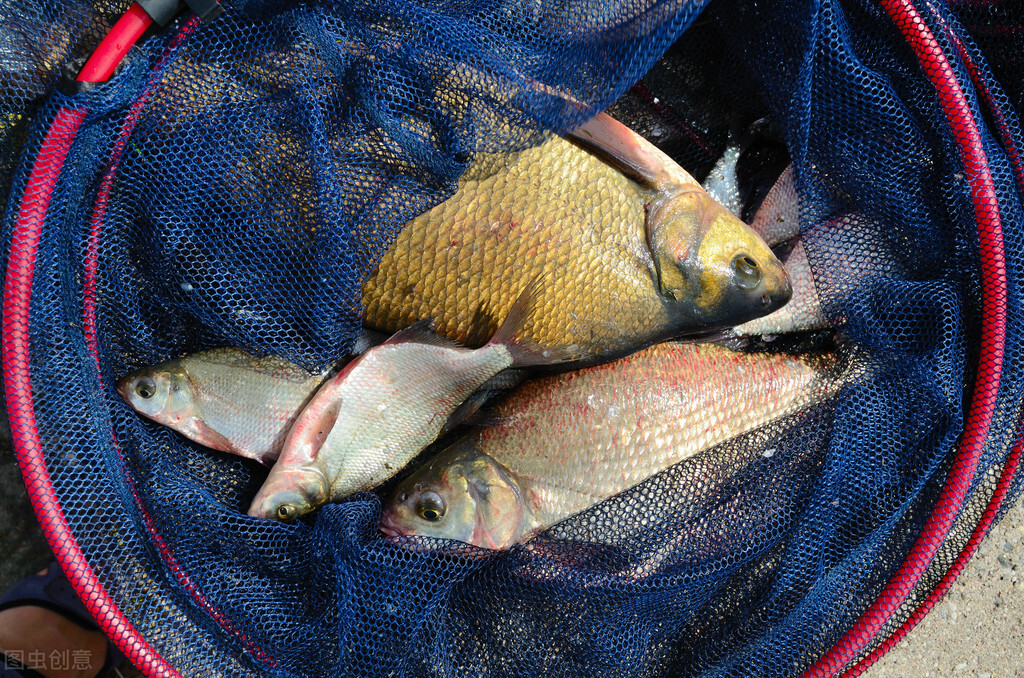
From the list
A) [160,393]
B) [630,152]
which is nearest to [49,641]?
[160,393]

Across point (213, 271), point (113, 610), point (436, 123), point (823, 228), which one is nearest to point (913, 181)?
point (823, 228)

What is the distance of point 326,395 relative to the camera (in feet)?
5.38

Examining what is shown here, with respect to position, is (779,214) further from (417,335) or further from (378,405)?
(378,405)

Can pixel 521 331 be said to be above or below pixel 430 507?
above

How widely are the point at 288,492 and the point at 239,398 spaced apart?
0.27 meters

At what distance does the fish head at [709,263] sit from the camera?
5.34 ft

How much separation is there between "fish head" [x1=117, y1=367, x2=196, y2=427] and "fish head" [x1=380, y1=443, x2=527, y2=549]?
574 mm

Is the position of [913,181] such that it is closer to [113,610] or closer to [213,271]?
[213,271]

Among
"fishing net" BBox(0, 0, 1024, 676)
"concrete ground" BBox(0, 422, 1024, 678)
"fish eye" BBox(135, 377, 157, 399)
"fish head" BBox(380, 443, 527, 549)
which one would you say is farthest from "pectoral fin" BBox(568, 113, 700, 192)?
"concrete ground" BBox(0, 422, 1024, 678)

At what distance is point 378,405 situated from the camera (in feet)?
5.45

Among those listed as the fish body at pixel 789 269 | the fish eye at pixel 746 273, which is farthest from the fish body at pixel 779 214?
the fish eye at pixel 746 273

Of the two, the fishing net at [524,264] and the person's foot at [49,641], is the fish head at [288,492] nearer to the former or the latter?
the fishing net at [524,264]

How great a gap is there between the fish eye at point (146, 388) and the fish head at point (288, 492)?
338 mm

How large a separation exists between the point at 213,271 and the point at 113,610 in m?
0.77
